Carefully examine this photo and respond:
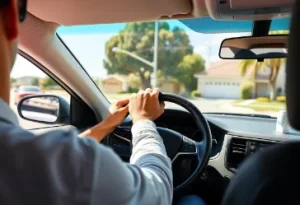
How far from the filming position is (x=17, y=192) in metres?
0.95

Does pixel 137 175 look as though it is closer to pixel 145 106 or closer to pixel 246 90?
pixel 145 106

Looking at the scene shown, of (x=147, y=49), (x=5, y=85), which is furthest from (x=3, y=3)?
(x=147, y=49)

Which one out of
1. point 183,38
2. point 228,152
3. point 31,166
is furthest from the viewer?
point 183,38

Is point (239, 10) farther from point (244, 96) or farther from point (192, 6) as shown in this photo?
point (244, 96)

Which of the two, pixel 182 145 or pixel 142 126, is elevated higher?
pixel 142 126

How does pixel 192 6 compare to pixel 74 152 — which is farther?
pixel 192 6

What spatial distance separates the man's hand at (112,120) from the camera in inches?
82.6

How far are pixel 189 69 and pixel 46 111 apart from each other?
6479 mm

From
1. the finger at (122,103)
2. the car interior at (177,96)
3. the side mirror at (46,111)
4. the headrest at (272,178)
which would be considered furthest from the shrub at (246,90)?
the headrest at (272,178)

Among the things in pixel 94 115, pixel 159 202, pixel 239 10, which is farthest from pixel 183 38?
pixel 159 202

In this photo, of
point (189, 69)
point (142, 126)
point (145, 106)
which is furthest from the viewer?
point (189, 69)

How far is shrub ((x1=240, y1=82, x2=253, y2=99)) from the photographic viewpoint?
23.1 ft

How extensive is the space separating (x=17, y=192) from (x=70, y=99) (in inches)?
101

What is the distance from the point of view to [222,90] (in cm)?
707
